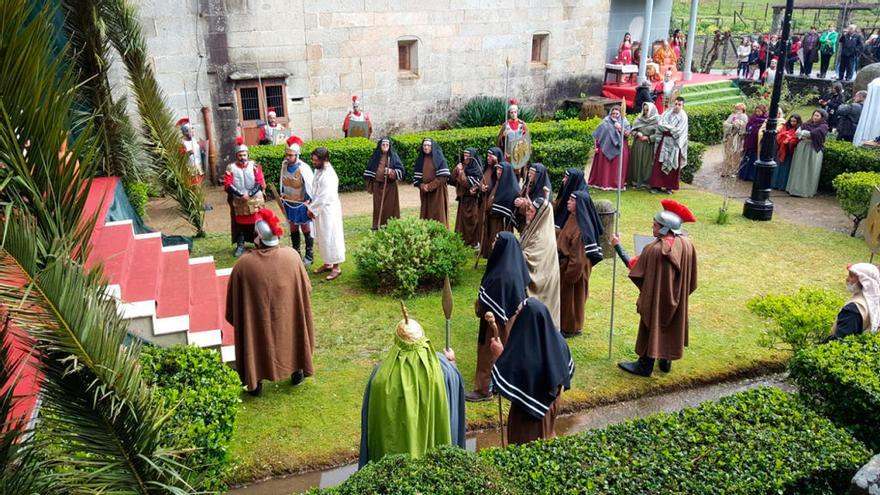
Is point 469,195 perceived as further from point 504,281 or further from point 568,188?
point 504,281

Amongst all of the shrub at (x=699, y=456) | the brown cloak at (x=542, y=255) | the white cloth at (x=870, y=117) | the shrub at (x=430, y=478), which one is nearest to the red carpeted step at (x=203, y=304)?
the brown cloak at (x=542, y=255)

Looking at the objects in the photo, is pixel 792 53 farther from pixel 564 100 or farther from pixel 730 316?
pixel 730 316

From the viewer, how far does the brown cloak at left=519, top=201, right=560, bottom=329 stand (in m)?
7.79

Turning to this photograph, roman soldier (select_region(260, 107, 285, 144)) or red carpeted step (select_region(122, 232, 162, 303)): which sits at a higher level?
roman soldier (select_region(260, 107, 285, 144))

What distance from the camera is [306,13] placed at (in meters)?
16.1

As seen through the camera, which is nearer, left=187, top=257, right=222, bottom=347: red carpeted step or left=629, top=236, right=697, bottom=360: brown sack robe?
left=629, top=236, right=697, bottom=360: brown sack robe

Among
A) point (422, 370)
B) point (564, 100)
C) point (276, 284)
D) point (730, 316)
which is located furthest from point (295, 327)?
point (564, 100)

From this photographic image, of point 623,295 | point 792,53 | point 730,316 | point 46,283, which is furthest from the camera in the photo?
point 792,53

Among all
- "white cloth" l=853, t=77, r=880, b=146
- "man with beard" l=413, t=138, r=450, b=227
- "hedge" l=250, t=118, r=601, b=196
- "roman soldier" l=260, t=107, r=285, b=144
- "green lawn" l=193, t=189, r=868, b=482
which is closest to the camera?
"green lawn" l=193, t=189, r=868, b=482

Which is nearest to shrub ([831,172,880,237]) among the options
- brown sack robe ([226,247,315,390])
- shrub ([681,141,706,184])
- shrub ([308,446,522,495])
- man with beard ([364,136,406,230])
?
shrub ([681,141,706,184])

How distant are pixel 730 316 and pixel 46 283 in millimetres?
8432

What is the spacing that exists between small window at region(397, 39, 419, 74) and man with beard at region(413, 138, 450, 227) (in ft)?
23.2

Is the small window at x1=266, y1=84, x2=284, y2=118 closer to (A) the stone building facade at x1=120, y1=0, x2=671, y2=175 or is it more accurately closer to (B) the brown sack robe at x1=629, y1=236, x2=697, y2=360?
(A) the stone building facade at x1=120, y1=0, x2=671, y2=175

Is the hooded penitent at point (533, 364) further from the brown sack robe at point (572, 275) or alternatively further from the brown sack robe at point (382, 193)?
the brown sack robe at point (382, 193)
